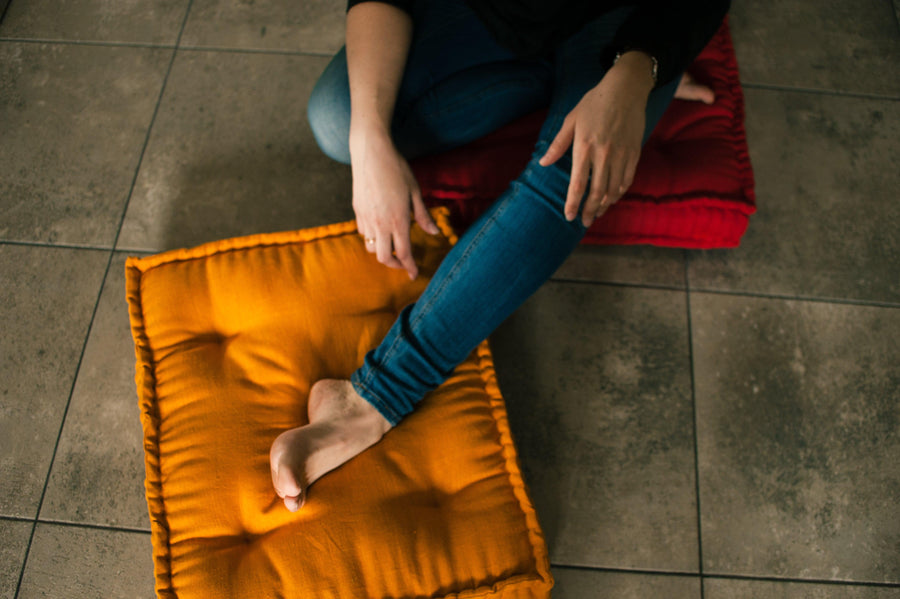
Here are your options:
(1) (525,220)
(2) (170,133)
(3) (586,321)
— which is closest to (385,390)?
(1) (525,220)

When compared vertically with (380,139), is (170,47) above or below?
below

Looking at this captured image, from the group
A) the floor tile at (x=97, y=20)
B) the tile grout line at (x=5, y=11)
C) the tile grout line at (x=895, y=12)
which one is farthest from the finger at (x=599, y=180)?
the tile grout line at (x=5, y=11)

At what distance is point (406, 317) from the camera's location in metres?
0.88

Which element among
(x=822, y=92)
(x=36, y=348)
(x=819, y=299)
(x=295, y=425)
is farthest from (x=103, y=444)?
(x=822, y=92)

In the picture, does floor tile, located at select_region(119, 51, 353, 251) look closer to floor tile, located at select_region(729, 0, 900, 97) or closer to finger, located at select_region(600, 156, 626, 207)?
finger, located at select_region(600, 156, 626, 207)

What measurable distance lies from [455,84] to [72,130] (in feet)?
3.24

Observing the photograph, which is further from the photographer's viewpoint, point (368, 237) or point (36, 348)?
point (36, 348)

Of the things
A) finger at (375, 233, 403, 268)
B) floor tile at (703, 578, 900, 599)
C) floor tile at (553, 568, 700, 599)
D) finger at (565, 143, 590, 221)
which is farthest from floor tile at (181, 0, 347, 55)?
floor tile at (703, 578, 900, 599)

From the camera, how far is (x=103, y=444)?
1099mm

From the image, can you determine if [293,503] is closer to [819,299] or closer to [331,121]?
[331,121]

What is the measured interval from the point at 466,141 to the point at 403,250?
0.38 metres

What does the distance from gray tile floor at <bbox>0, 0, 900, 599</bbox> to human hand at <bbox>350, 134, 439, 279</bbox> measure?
40cm

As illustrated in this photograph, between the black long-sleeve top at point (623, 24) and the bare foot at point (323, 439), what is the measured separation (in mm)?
659

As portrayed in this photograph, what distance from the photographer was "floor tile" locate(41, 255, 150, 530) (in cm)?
105
